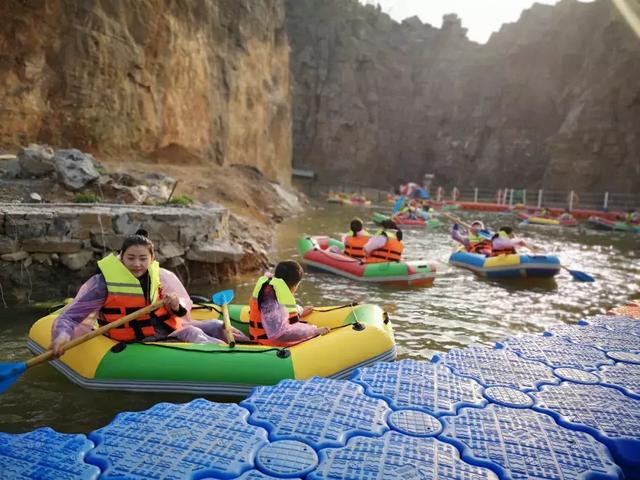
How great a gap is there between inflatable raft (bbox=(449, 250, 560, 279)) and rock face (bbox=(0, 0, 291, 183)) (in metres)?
11.4

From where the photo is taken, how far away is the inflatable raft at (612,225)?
18880 mm

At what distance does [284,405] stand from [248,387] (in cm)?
107

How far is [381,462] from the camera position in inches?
89.7

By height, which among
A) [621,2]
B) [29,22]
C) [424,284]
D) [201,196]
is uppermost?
[621,2]

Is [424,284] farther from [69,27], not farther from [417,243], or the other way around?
[69,27]

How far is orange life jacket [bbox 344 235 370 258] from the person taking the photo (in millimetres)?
8977

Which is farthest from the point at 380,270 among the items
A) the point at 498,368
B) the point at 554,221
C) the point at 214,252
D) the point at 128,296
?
the point at 554,221

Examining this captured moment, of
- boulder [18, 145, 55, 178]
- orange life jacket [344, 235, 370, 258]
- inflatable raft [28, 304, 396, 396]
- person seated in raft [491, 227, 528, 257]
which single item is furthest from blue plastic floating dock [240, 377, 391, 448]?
boulder [18, 145, 55, 178]

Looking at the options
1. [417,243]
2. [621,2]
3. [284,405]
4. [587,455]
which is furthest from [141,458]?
[621,2]

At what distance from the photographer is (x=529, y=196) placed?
3153 centimetres

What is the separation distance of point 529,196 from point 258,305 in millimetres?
30874

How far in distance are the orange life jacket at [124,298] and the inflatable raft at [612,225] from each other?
19.8 meters

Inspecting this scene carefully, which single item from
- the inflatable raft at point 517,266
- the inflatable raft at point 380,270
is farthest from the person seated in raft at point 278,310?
the inflatable raft at point 517,266

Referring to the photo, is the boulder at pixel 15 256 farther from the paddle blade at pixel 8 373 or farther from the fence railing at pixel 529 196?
the fence railing at pixel 529 196
